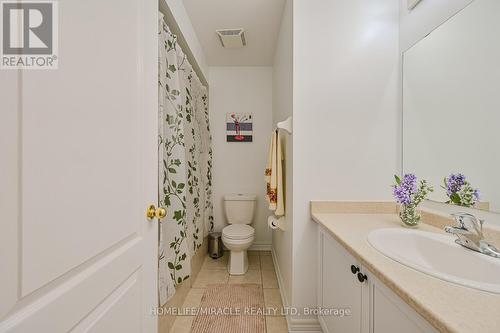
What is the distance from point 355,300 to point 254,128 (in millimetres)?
2296

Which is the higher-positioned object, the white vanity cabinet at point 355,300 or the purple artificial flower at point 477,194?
the purple artificial flower at point 477,194

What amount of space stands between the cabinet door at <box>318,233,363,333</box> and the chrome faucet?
403 mm

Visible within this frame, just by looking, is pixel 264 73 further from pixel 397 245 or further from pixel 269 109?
pixel 397 245

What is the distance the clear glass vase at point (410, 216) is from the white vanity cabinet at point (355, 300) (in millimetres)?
387

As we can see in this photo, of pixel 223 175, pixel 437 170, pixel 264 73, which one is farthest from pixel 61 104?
pixel 264 73

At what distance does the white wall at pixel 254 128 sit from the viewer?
2.93 meters

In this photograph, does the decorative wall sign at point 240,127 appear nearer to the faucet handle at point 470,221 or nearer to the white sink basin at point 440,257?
the white sink basin at point 440,257

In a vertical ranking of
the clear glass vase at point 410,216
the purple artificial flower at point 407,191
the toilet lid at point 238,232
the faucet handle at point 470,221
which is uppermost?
the purple artificial flower at point 407,191

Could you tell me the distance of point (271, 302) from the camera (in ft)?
5.87

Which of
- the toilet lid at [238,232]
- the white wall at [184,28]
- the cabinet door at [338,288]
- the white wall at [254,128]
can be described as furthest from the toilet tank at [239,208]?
the white wall at [184,28]

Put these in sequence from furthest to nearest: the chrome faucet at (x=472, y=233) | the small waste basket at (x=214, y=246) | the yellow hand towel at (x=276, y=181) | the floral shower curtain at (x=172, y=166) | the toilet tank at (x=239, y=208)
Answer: the toilet tank at (x=239, y=208), the small waste basket at (x=214, y=246), the yellow hand towel at (x=276, y=181), the floral shower curtain at (x=172, y=166), the chrome faucet at (x=472, y=233)

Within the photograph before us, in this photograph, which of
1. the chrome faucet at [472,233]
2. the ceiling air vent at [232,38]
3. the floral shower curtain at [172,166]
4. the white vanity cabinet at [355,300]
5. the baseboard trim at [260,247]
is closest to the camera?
the white vanity cabinet at [355,300]

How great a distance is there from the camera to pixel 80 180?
54cm

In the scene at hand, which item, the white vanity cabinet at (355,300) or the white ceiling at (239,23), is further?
the white ceiling at (239,23)
